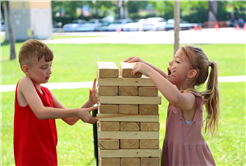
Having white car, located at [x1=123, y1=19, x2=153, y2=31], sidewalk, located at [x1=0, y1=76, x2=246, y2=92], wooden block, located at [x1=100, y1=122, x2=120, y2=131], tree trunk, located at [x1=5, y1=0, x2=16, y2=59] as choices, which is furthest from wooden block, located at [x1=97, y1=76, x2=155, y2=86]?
white car, located at [x1=123, y1=19, x2=153, y2=31]

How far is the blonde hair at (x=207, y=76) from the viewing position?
2.46 m

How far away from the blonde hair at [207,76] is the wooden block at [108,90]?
680mm

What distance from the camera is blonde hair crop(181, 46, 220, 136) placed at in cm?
246

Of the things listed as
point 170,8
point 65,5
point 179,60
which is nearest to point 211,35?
point 170,8

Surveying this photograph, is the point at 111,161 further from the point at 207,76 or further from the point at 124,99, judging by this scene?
the point at 207,76

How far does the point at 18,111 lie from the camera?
2514mm

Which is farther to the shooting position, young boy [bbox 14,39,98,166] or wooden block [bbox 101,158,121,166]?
young boy [bbox 14,39,98,166]

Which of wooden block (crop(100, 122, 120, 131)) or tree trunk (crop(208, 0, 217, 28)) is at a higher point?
tree trunk (crop(208, 0, 217, 28))

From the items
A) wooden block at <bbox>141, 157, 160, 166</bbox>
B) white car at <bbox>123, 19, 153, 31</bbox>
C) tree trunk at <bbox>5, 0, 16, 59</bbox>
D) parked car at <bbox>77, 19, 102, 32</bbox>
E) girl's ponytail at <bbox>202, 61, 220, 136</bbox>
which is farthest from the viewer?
parked car at <bbox>77, 19, 102, 32</bbox>

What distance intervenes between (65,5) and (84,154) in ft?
142

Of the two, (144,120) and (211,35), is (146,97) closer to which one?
(144,120)

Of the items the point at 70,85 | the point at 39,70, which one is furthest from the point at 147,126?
the point at 70,85

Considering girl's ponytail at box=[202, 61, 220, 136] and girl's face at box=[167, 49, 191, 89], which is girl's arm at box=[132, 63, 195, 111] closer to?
girl's face at box=[167, 49, 191, 89]

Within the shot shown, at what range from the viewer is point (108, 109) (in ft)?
7.10
